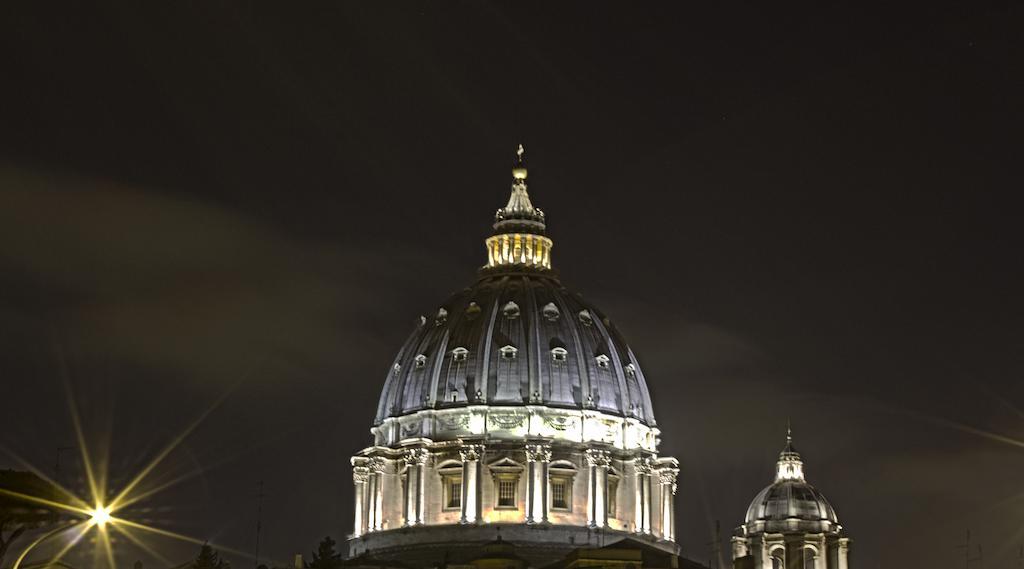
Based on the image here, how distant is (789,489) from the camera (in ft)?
446

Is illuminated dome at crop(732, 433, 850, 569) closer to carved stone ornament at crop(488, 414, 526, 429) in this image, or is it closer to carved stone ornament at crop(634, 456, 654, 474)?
carved stone ornament at crop(634, 456, 654, 474)

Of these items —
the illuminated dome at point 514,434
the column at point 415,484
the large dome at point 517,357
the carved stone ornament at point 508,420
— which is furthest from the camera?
the large dome at point 517,357

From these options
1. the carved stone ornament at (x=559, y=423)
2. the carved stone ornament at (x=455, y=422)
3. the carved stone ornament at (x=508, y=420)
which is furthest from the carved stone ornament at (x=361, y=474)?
the carved stone ornament at (x=559, y=423)

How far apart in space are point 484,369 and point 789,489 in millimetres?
23564

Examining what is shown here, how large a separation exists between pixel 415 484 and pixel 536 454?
22.0ft

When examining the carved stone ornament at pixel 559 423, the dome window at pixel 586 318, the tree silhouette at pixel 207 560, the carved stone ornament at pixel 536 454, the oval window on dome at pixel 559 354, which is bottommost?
the tree silhouette at pixel 207 560

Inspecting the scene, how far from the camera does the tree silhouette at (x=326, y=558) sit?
104 meters

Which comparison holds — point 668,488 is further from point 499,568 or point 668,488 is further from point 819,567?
point 499,568

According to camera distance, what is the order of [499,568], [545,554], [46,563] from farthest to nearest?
[545,554], [499,568], [46,563]

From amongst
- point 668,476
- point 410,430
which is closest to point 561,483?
point 668,476

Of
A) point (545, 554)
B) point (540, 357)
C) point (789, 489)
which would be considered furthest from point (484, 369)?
point (789, 489)

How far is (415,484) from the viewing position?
120 metres

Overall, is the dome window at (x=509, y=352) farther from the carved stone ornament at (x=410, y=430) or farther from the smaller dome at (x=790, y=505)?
the smaller dome at (x=790, y=505)

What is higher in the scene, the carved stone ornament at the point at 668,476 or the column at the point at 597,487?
the carved stone ornament at the point at 668,476
